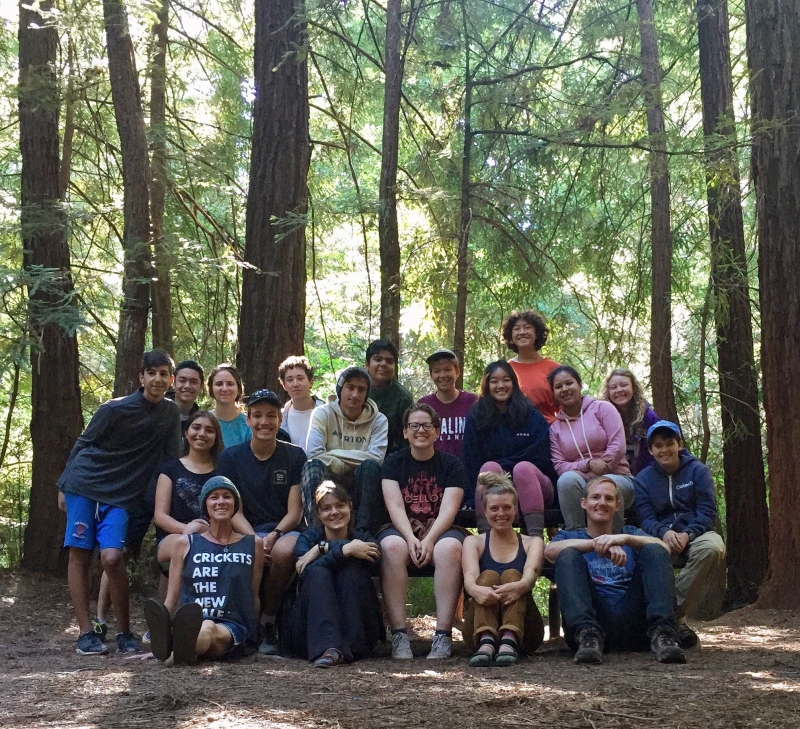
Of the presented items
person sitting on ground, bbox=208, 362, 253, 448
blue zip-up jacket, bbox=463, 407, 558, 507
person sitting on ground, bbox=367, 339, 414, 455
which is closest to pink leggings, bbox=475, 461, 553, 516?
blue zip-up jacket, bbox=463, 407, 558, 507

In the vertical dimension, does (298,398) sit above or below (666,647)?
above

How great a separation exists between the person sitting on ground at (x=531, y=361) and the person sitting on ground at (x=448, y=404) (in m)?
0.46

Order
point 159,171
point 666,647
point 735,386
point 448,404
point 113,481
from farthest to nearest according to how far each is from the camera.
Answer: point 735,386 < point 159,171 < point 448,404 < point 113,481 < point 666,647

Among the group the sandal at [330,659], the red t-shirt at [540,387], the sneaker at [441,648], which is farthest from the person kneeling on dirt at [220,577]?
the red t-shirt at [540,387]

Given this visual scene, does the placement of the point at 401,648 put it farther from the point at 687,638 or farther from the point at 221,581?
the point at 687,638

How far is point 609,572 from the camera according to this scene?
15.9 feet

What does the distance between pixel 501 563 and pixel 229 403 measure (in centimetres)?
208

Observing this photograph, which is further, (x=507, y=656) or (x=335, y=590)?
(x=335, y=590)

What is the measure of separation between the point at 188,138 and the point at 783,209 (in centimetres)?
586

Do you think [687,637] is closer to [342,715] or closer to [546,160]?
[342,715]

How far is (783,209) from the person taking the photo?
622 centimetres

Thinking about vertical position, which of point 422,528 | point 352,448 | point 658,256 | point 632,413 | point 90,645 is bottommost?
point 90,645

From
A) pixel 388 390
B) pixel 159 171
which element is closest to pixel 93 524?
pixel 388 390

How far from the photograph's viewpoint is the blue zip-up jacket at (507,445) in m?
5.49
